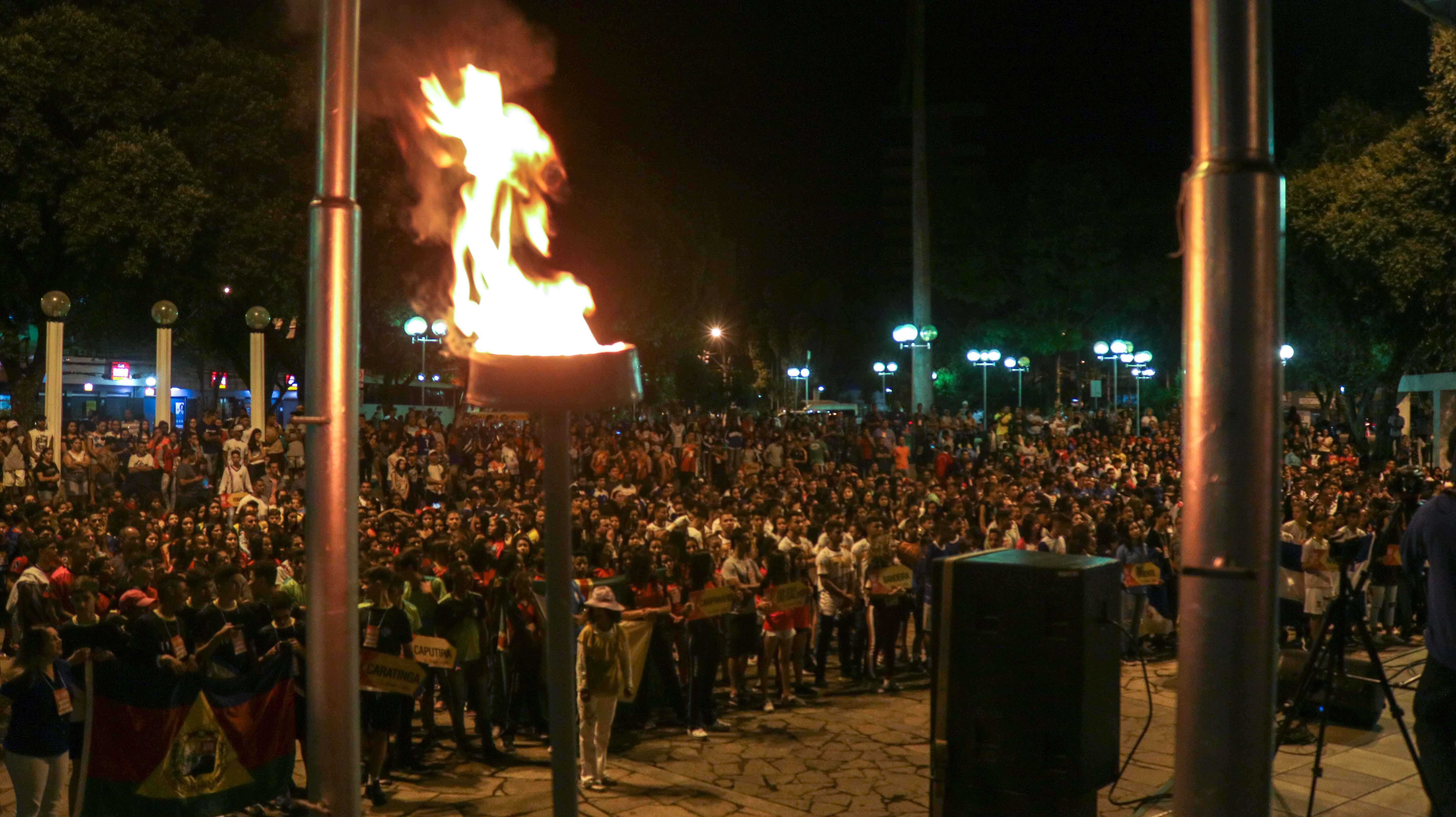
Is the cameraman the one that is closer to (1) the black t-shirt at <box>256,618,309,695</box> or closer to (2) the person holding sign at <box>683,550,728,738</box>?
(2) the person holding sign at <box>683,550,728,738</box>

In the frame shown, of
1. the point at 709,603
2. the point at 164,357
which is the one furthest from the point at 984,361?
the point at 709,603

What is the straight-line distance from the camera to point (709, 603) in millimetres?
10547

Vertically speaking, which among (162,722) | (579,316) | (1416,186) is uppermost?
(1416,186)

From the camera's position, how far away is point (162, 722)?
7355 millimetres

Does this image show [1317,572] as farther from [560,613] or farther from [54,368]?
[54,368]

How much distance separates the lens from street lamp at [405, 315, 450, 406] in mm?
25891

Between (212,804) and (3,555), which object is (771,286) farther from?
(212,804)

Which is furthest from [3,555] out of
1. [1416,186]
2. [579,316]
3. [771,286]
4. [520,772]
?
[771,286]

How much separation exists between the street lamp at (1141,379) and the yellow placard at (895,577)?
21288 mm

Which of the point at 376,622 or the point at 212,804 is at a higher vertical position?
the point at 376,622

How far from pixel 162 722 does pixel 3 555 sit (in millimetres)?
7415

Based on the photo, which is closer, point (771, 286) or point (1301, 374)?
point (1301, 374)

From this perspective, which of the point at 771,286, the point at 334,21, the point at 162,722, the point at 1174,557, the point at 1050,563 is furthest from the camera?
the point at 771,286

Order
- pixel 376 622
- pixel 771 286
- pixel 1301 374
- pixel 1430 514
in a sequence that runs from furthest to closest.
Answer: pixel 771 286, pixel 1301 374, pixel 376 622, pixel 1430 514
